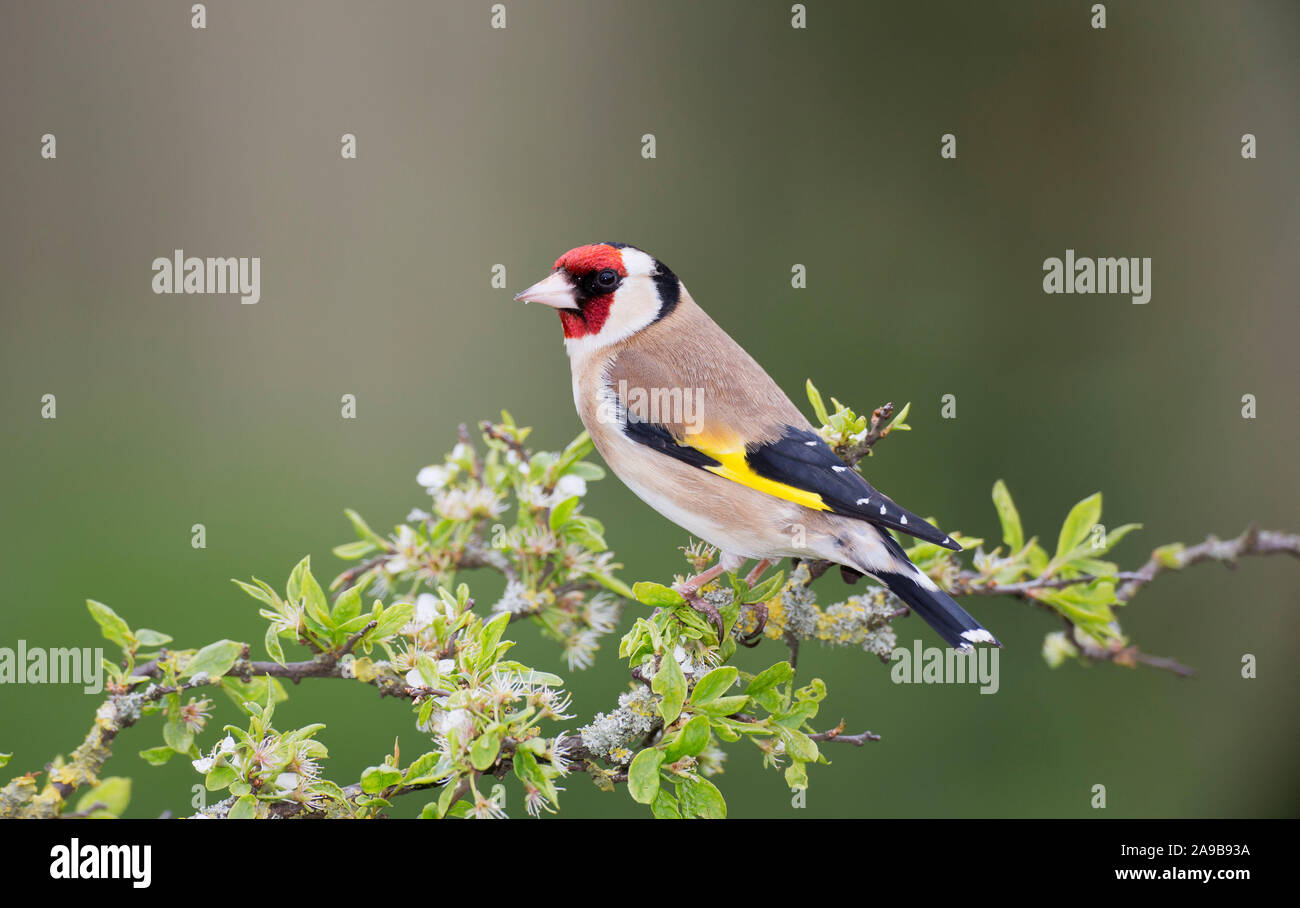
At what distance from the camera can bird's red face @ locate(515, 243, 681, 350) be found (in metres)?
1.71

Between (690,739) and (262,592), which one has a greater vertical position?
(262,592)

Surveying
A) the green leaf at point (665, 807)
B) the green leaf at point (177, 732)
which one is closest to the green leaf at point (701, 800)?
the green leaf at point (665, 807)

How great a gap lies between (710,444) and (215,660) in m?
0.74

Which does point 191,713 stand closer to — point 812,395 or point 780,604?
point 780,604

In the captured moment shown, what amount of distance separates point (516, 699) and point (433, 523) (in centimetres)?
51

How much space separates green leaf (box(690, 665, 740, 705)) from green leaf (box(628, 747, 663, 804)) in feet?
0.25

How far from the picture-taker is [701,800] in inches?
46.7

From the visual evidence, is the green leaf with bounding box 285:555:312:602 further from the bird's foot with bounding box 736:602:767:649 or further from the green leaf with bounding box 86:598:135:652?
the bird's foot with bounding box 736:602:767:649

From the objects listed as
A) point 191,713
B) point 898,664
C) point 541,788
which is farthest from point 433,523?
point 898,664

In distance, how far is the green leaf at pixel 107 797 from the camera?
1.14 meters

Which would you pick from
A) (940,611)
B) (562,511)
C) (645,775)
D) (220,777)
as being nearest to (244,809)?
(220,777)

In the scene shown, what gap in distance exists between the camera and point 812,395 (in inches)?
59.9

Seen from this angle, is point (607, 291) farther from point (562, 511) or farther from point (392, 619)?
point (392, 619)

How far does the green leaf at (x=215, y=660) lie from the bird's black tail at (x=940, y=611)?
84 centimetres
